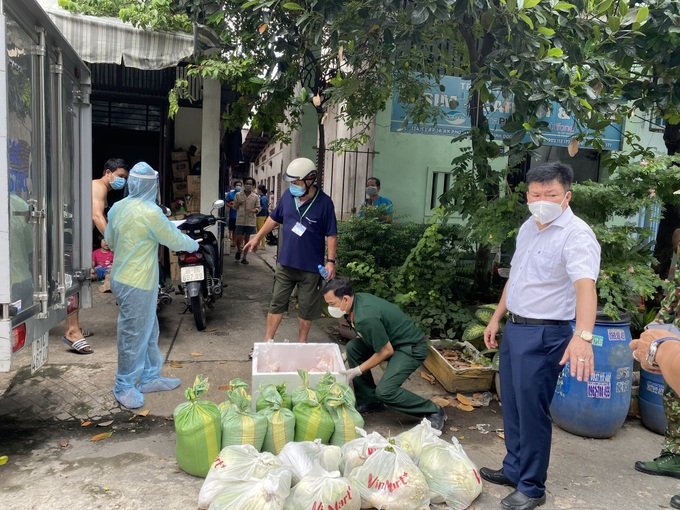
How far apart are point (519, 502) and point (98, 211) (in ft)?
14.0

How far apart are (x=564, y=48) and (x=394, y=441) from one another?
10.2ft

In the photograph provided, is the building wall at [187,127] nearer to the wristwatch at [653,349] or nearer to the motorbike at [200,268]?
the motorbike at [200,268]

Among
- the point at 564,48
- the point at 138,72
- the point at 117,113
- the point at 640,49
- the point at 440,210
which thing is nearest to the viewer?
the point at 564,48

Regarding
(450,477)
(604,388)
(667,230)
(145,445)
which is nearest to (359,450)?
(450,477)

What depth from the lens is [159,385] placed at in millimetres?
4152

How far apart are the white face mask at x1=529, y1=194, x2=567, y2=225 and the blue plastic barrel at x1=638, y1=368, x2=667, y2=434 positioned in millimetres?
1959

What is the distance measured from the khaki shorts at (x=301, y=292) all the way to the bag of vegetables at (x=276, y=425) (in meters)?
1.93

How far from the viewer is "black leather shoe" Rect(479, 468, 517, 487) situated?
3090 millimetres

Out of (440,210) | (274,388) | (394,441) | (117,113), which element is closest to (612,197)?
(440,210)

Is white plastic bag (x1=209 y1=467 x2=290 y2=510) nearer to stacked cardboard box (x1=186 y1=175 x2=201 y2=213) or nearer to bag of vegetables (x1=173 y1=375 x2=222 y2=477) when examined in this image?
bag of vegetables (x1=173 y1=375 x2=222 y2=477)

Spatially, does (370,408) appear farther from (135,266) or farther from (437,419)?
(135,266)

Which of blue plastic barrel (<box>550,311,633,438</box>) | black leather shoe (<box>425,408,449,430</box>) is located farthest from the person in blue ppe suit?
blue plastic barrel (<box>550,311,633,438</box>)

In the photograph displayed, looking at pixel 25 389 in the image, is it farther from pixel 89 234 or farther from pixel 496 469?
pixel 496 469

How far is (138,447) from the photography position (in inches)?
131
